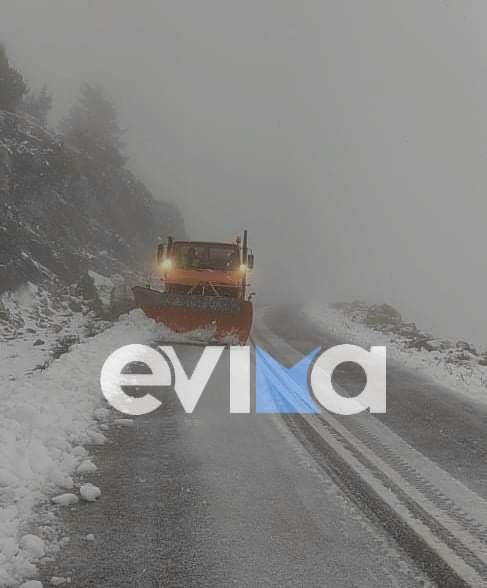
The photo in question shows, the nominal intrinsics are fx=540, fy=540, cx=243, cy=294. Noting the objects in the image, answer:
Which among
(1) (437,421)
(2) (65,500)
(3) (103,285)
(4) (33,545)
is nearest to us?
(4) (33,545)

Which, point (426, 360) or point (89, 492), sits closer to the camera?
point (89, 492)

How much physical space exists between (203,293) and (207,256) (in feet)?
4.37

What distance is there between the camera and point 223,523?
3525mm

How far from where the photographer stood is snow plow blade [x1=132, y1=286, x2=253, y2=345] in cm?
1259

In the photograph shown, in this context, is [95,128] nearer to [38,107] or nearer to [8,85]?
[38,107]

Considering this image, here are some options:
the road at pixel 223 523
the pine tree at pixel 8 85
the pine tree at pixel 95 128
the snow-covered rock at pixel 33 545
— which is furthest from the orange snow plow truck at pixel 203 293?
the pine tree at pixel 95 128

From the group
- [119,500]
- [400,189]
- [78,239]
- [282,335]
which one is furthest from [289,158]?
[119,500]

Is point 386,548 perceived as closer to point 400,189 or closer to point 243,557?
point 243,557

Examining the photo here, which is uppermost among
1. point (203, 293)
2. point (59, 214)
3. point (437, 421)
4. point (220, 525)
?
point (59, 214)

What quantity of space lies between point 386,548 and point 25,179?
25.0m

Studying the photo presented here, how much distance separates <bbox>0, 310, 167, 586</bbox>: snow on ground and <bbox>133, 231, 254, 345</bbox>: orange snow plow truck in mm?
4382

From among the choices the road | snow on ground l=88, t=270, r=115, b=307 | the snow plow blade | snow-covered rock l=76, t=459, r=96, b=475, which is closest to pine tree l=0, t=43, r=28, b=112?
snow on ground l=88, t=270, r=115, b=307

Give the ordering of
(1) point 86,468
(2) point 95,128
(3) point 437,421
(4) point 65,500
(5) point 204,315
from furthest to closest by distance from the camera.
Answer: (2) point 95,128, (5) point 204,315, (3) point 437,421, (1) point 86,468, (4) point 65,500

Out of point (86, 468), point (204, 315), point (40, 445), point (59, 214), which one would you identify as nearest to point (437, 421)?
point (86, 468)
